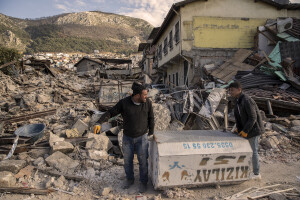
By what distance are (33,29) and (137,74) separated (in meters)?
64.8

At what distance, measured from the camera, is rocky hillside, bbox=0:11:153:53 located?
193 ft

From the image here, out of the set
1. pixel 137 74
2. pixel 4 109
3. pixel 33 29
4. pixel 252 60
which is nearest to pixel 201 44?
pixel 252 60

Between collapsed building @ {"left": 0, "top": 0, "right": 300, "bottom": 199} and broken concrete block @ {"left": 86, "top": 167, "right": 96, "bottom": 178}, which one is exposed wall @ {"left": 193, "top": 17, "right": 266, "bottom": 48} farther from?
broken concrete block @ {"left": 86, "top": 167, "right": 96, "bottom": 178}

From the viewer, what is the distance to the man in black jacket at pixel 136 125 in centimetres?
337

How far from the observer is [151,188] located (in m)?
3.55

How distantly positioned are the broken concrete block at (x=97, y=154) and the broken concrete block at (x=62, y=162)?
382 millimetres

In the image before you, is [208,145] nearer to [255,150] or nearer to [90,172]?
[255,150]

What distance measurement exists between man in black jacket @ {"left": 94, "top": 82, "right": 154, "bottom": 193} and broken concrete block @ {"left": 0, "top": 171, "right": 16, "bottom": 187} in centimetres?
208

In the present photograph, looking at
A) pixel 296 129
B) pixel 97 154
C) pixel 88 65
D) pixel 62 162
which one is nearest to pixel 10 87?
pixel 62 162

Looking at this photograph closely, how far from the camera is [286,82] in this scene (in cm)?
884

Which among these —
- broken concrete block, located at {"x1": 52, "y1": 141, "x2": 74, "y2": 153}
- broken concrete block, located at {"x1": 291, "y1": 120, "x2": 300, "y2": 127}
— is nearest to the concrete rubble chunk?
broken concrete block, located at {"x1": 52, "y1": 141, "x2": 74, "y2": 153}

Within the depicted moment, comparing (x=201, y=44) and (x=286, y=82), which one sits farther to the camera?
(x=201, y=44)

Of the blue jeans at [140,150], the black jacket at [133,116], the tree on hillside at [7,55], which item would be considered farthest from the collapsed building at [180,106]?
the tree on hillside at [7,55]

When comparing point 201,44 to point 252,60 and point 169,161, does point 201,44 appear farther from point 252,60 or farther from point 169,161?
point 169,161
